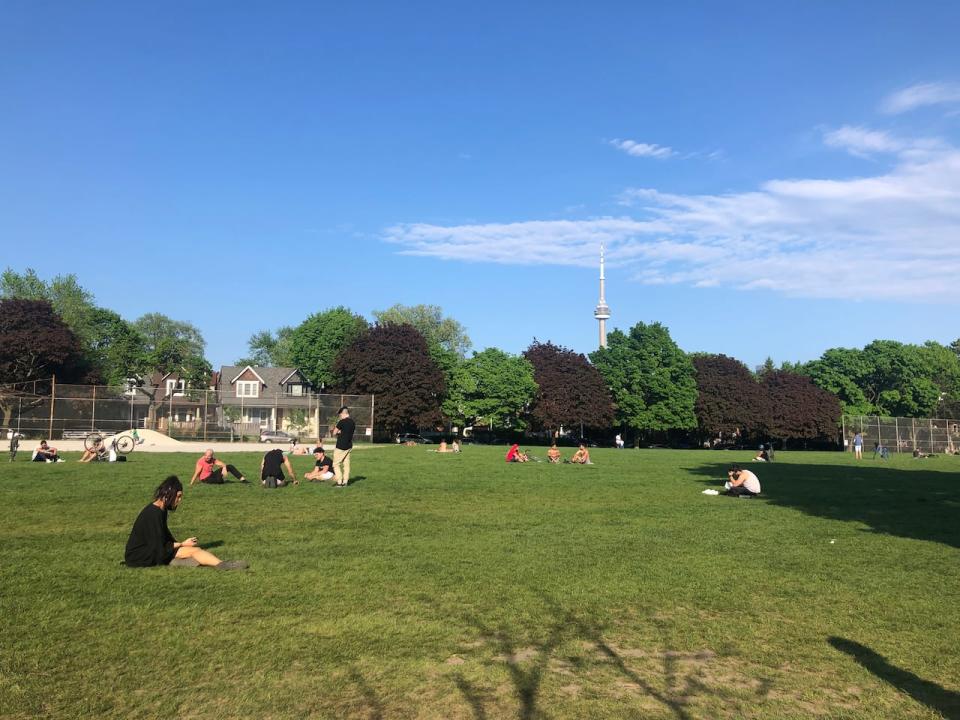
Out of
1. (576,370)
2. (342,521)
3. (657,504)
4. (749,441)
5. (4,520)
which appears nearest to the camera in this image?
(4,520)

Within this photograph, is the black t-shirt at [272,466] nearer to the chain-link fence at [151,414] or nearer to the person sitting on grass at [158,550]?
the person sitting on grass at [158,550]

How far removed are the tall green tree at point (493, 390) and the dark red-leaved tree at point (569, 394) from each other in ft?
5.03

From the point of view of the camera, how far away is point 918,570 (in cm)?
929

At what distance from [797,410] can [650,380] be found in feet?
58.1

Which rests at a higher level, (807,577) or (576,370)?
(576,370)

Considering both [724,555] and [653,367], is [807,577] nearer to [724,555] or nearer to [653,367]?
[724,555]

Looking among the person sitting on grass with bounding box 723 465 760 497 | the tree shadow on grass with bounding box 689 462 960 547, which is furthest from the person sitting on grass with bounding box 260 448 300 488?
the person sitting on grass with bounding box 723 465 760 497

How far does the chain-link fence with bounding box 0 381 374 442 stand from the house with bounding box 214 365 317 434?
15 cm

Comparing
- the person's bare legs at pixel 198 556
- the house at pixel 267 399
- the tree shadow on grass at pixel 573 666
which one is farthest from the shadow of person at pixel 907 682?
the house at pixel 267 399

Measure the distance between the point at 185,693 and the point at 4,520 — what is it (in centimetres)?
955

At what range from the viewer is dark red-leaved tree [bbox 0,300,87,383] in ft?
207

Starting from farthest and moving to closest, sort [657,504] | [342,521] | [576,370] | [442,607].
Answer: [576,370]
[657,504]
[342,521]
[442,607]

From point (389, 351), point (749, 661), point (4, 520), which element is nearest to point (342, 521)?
point (4, 520)

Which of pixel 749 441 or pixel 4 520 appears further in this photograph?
pixel 749 441
